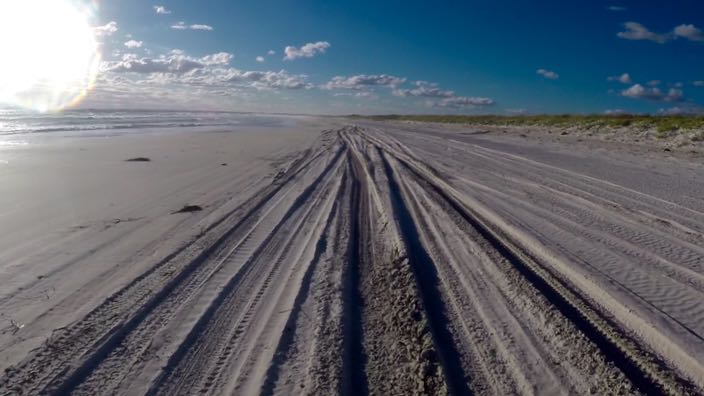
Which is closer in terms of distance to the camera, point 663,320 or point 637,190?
point 663,320

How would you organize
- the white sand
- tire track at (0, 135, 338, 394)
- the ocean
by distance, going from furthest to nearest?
the ocean, the white sand, tire track at (0, 135, 338, 394)

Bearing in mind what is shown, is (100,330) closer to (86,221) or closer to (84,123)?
(86,221)

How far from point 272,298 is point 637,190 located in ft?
31.8

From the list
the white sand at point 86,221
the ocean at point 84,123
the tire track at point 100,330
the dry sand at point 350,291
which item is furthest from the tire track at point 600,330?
the ocean at point 84,123

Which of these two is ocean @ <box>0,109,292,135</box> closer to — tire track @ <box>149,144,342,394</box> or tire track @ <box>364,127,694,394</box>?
tire track @ <box>149,144,342,394</box>

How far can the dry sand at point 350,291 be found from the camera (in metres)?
3.29

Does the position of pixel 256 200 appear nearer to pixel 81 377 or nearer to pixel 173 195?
pixel 173 195

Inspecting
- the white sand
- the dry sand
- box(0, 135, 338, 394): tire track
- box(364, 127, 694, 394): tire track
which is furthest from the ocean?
box(364, 127, 694, 394): tire track

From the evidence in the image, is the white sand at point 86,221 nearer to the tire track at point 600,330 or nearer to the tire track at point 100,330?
the tire track at point 100,330

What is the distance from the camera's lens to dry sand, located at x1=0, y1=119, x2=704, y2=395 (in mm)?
3295

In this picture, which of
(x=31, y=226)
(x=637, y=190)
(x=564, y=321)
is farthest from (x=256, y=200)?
(x=637, y=190)

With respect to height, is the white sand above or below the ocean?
below

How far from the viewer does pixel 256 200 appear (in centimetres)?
888

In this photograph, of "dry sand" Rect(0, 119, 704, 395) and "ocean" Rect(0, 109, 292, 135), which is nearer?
"dry sand" Rect(0, 119, 704, 395)
